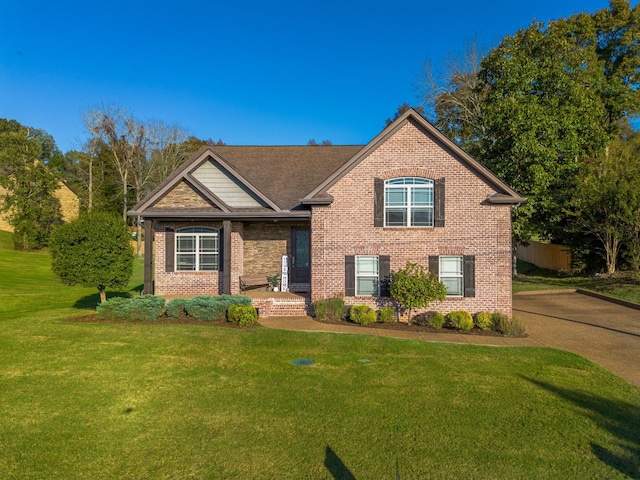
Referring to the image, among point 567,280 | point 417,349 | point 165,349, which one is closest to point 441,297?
point 417,349

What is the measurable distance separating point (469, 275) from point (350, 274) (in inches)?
151

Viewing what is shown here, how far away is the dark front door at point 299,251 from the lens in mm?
16688

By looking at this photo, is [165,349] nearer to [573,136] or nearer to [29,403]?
[29,403]

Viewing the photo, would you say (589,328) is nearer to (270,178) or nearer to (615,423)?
(615,423)

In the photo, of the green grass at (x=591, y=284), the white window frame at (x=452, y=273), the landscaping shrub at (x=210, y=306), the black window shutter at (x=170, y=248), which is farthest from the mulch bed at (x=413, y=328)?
the green grass at (x=591, y=284)

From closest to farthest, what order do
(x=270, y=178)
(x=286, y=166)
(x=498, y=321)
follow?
(x=498, y=321) < (x=270, y=178) < (x=286, y=166)

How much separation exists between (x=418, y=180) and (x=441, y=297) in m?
3.91

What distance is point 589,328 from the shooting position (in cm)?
1301

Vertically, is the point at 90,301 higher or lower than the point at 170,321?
lower

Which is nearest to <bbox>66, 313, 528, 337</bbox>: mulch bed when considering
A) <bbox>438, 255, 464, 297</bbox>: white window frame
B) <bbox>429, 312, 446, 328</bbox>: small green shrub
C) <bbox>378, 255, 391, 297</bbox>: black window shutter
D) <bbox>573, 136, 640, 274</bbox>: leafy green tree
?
<bbox>429, 312, 446, 328</bbox>: small green shrub

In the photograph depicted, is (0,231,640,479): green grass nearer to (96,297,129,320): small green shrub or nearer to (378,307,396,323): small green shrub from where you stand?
(96,297,129,320): small green shrub

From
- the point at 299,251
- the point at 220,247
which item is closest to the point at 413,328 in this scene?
the point at 299,251

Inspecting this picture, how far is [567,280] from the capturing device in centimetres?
2512

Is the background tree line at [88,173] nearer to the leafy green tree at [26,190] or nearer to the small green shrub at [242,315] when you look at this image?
the leafy green tree at [26,190]
